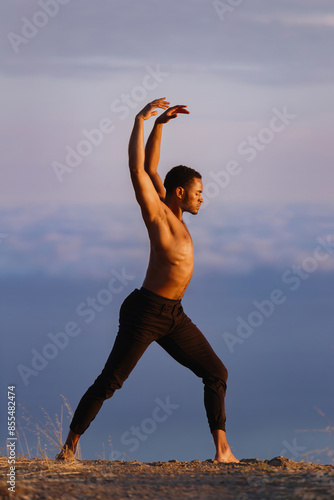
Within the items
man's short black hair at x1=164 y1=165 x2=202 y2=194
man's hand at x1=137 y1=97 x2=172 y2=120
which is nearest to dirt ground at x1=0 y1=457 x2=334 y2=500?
man's short black hair at x1=164 y1=165 x2=202 y2=194

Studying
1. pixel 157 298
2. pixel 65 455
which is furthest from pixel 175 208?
pixel 65 455

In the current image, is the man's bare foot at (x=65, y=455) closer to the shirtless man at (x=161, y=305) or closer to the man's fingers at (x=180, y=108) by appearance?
the shirtless man at (x=161, y=305)

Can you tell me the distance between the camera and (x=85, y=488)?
502 centimetres

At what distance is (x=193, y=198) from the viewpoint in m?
6.69

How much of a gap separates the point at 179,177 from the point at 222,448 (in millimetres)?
2596

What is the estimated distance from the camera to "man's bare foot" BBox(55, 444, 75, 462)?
638 centimetres

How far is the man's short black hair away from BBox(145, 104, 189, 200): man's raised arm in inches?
3.7

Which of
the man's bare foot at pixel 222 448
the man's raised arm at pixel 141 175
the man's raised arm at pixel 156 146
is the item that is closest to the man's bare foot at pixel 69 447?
the man's bare foot at pixel 222 448

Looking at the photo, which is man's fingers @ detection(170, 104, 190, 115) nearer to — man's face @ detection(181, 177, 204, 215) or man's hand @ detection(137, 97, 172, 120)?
man's hand @ detection(137, 97, 172, 120)

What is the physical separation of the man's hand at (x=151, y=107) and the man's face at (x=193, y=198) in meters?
0.73

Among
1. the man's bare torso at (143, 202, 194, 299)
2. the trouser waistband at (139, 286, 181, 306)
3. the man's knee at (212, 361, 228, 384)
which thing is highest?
the man's bare torso at (143, 202, 194, 299)

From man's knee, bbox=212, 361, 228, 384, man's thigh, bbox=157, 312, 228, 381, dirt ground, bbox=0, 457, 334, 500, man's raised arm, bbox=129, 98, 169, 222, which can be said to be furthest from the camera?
man's knee, bbox=212, 361, 228, 384

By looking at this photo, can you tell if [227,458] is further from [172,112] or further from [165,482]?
[172,112]

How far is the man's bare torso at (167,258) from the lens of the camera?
21.0 ft
